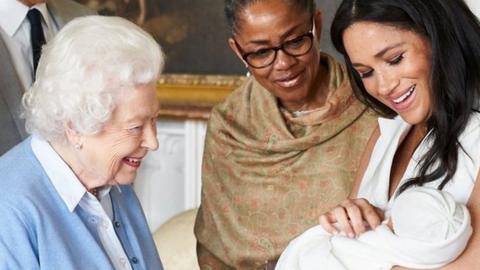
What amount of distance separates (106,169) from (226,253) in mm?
996

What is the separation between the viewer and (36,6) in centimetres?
336

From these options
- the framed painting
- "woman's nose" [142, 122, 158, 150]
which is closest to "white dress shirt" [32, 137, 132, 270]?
"woman's nose" [142, 122, 158, 150]

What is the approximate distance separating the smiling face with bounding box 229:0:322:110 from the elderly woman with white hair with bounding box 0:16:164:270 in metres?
0.65

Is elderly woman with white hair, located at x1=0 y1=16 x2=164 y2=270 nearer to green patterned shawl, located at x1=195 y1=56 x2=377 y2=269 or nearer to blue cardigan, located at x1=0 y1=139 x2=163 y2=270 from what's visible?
blue cardigan, located at x1=0 y1=139 x2=163 y2=270

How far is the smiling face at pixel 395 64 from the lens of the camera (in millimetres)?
2068

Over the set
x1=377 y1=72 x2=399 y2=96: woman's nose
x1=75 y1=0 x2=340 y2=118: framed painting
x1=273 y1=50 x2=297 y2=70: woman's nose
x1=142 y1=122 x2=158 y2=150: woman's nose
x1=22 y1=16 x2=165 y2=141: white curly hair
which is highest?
x1=22 y1=16 x2=165 y2=141: white curly hair

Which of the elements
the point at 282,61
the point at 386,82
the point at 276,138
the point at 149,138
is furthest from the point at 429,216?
the point at 276,138

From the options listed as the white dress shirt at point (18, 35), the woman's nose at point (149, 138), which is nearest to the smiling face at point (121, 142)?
the woman's nose at point (149, 138)

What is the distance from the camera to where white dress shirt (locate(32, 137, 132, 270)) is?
220 cm

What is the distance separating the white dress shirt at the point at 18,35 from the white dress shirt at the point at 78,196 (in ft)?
3.60

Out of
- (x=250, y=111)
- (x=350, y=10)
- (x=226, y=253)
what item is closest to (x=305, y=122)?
(x=250, y=111)

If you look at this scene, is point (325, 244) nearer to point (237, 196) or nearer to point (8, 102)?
point (237, 196)

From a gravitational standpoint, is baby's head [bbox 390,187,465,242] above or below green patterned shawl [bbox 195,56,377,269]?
above

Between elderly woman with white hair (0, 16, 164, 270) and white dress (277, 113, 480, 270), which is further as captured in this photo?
elderly woman with white hair (0, 16, 164, 270)
